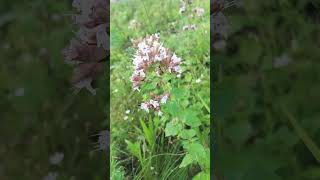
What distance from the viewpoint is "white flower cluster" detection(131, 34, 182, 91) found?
1195 mm

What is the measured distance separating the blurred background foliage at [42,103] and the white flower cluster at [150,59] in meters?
0.09

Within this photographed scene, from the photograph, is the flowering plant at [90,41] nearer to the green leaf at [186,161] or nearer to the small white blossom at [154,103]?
the small white blossom at [154,103]

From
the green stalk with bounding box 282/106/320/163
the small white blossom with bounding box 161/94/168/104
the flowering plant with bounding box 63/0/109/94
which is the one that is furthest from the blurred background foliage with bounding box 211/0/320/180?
the flowering plant with bounding box 63/0/109/94

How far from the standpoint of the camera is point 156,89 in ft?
3.92

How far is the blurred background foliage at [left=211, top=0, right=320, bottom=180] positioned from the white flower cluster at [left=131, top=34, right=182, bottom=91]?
98mm

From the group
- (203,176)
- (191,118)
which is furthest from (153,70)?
(203,176)

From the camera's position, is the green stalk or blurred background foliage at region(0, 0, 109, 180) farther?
blurred background foliage at region(0, 0, 109, 180)

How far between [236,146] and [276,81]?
0.56 ft

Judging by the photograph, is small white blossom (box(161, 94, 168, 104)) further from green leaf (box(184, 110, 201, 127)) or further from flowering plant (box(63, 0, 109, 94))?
flowering plant (box(63, 0, 109, 94))

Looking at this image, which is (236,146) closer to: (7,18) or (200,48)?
(200,48)

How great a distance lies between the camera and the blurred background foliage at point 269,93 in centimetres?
115

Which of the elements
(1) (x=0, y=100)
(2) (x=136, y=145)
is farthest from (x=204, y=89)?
(1) (x=0, y=100)

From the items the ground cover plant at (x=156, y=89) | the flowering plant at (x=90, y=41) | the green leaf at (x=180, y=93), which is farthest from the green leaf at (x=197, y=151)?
the flowering plant at (x=90, y=41)

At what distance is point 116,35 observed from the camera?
1199mm
